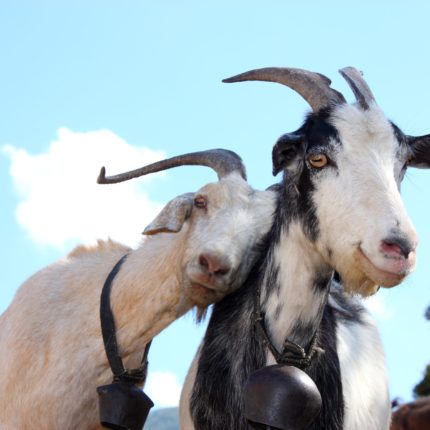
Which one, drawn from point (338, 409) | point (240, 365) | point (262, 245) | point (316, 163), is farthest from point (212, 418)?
point (316, 163)

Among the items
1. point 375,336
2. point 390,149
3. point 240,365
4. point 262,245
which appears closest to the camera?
point 390,149

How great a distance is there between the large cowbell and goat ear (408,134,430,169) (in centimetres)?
232

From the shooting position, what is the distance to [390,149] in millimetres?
4961

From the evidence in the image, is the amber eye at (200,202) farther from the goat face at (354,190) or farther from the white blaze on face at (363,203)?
the white blaze on face at (363,203)

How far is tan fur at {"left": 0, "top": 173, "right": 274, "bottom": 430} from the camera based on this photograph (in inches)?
238

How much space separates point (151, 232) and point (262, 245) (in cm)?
82

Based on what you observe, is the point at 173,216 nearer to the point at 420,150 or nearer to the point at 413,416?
the point at 420,150

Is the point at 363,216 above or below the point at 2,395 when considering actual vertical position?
above

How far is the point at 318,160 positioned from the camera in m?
4.99

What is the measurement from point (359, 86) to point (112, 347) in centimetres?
235

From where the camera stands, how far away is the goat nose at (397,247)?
14.5 feet

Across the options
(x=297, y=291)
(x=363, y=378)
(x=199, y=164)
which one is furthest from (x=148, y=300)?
(x=363, y=378)

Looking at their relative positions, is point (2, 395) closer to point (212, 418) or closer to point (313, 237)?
point (212, 418)

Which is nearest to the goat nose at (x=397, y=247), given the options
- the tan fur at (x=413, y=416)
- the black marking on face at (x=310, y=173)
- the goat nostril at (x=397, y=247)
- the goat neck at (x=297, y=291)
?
the goat nostril at (x=397, y=247)
